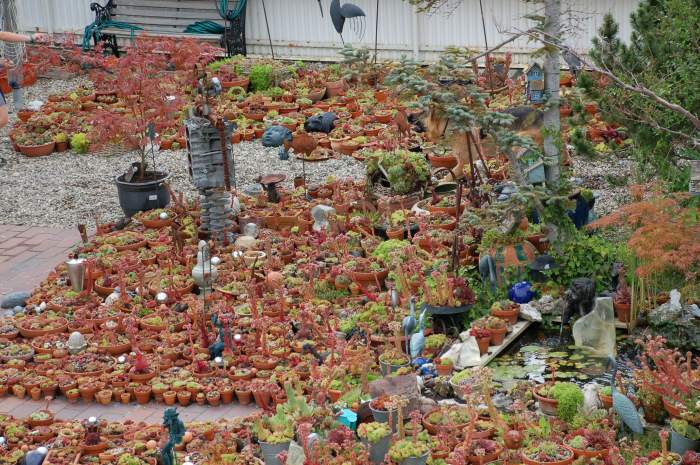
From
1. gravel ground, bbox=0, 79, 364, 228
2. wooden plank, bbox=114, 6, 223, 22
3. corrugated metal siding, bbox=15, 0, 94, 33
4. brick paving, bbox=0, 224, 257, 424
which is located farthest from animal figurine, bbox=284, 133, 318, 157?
corrugated metal siding, bbox=15, 0, 94, 33

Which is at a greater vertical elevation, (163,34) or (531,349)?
(163,34)

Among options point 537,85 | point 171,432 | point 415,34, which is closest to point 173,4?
point 415,34

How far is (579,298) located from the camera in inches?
384

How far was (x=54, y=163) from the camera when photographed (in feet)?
53.1

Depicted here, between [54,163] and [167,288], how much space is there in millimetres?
5512

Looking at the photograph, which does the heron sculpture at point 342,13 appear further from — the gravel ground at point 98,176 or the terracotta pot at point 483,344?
the terracotta pot at point 483,344

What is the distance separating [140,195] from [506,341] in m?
5.65

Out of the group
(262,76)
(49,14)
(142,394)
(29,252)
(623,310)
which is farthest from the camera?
(49,14)

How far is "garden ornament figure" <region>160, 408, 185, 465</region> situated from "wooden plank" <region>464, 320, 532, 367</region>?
2687 millimetres

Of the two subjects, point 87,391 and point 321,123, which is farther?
point 321,123

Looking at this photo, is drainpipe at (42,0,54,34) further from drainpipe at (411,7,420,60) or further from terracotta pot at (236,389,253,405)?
terracotta pot at (236,389,253,405)

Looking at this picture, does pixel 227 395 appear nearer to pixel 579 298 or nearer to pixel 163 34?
pixel 579 298

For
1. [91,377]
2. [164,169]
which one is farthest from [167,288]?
[164,169]

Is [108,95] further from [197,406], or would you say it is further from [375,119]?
[197,406]
